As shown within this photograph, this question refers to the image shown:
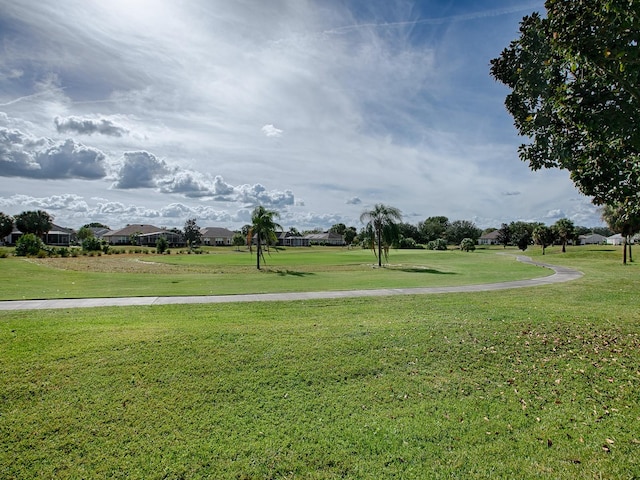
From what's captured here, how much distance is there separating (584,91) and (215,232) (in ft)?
397

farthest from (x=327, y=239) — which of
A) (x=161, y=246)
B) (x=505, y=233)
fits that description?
(x=161, y=246)

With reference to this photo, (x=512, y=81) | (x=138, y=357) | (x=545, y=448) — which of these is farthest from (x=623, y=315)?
(x=138, y=357)

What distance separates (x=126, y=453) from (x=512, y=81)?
445 inches

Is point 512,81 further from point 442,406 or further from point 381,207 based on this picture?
point 381,207

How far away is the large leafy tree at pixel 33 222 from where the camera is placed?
75250mm

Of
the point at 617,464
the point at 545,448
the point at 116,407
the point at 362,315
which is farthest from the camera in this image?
the point at 362,315

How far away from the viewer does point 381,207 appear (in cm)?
3412

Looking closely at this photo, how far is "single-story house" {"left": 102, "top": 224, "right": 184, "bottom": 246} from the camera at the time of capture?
98.9m

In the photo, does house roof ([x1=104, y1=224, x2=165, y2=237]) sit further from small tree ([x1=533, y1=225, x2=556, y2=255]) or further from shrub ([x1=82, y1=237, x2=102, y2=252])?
small tree ([x1=533, y1=225, x2=556, y2=255])

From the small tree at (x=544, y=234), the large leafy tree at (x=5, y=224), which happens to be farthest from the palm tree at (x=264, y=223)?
the large leafy tree at (x=5, y=224)

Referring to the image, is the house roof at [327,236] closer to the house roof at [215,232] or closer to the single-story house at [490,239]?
the house roof at [215,232]

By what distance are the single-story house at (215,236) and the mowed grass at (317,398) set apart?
113 m

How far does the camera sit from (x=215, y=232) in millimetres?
121375

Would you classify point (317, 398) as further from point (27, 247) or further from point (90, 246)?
point (90, 246)
